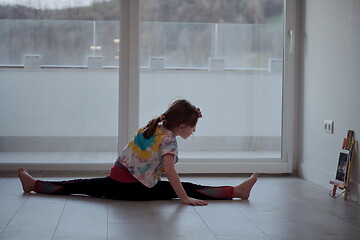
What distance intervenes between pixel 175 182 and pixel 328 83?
1.40m

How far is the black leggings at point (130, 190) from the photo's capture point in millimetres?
3385

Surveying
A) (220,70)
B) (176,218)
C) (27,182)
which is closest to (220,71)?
(220,70)

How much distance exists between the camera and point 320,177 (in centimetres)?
416

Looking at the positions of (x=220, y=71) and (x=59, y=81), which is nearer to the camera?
(x=59, y=81)

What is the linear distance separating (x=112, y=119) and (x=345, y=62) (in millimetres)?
1793

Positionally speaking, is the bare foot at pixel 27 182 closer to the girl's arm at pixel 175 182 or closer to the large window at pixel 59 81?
the girl's arm at pixel 175 182

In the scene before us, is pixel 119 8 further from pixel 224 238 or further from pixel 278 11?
pixel 224 238

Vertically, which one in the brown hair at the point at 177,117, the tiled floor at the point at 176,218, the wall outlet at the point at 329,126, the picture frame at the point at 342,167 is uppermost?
the brown hair at the point at 177,117

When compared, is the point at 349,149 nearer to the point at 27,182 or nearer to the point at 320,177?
the point at 320,177

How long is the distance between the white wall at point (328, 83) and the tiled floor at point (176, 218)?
17.5 inches

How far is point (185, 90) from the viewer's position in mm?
4660

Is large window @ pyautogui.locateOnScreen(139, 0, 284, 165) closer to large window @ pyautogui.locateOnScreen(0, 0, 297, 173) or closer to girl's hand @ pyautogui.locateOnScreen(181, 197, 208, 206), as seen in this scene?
large window @ pyautogui.locateOnScreen(0, 0, 297, 173)

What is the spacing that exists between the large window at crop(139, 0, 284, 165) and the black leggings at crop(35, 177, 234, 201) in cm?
122

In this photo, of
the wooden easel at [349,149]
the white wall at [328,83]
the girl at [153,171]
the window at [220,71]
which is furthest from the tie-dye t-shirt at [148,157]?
the window at [220,71]
